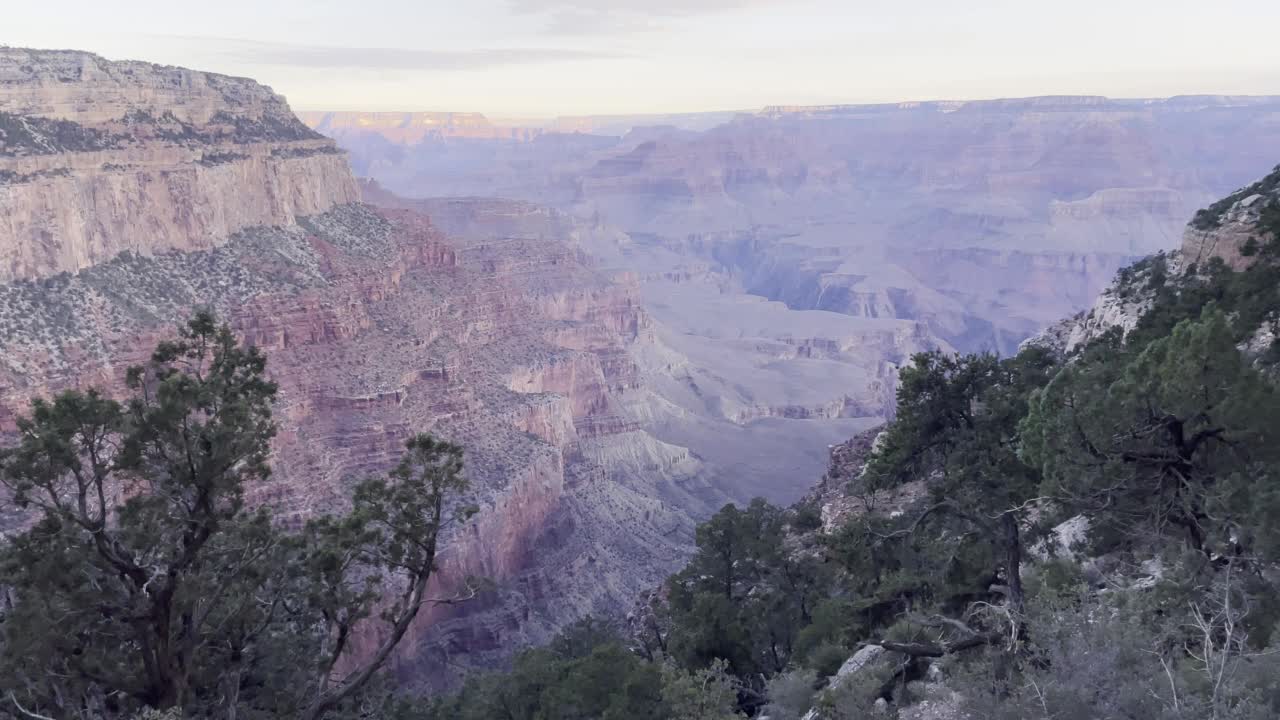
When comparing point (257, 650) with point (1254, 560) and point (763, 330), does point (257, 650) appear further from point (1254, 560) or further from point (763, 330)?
point (763, 330)

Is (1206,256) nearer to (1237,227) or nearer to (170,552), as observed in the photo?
(1237,227)

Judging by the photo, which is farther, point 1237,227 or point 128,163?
point 128,163

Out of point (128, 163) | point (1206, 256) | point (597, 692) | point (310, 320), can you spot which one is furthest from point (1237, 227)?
point (128, 163)

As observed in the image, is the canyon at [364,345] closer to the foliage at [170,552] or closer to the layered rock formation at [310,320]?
the layered rock formation at [310,320]

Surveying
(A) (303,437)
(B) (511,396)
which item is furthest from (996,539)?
(B) (511,396)

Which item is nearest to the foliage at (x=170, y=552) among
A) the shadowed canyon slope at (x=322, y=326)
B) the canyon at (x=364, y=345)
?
the canyon at (x=364, y=345)

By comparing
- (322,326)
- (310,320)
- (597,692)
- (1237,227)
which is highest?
(1237,227)

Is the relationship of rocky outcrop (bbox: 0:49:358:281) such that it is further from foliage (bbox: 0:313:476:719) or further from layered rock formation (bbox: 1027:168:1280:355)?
layered rock formation (bbox: 1027:168:1280:355)
